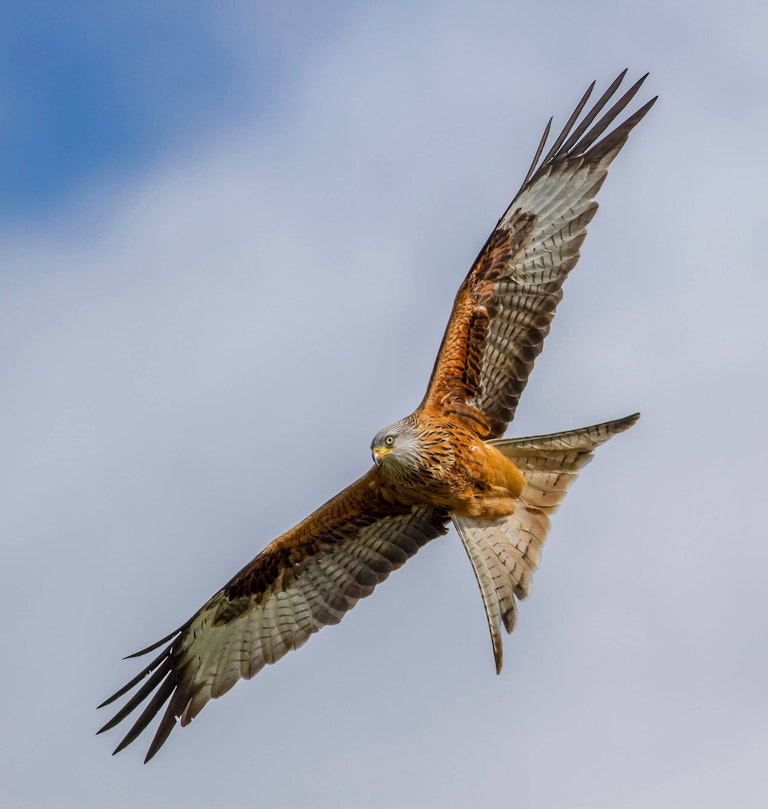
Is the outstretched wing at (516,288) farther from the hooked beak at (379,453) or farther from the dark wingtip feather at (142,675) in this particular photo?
the dark wingtip feather at (142,675)

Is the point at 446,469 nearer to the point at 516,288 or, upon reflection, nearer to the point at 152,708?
the point at 516,288

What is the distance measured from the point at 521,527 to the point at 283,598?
2277mm

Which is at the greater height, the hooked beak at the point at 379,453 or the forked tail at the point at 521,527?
the hooked beak at the point at 379,453

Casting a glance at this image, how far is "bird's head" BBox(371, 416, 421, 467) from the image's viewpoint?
906 centimetres

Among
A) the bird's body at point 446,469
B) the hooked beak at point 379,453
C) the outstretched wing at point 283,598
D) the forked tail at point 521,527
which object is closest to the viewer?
the hooked beak at point 379,453

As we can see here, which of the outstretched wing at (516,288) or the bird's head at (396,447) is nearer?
the bird's head at (396,447)

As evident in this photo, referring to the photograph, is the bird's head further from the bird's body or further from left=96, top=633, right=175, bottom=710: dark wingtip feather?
left=96, top=633, right=175, bottom=710: dark wingtip feather

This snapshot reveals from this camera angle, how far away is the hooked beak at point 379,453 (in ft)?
29.6

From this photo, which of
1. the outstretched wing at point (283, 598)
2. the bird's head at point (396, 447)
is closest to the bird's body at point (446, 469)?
the bird's head at point (396, 447)

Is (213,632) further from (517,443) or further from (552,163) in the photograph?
(552,163)

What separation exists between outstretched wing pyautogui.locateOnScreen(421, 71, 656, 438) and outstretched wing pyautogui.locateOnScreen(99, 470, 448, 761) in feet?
3.75

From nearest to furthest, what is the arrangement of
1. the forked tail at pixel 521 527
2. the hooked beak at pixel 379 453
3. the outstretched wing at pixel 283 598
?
the hooked beak at pixel 379 453
the forked tail at pixel 521 527
the outstretched wing at pixel 283 598

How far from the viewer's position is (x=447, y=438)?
9328mm

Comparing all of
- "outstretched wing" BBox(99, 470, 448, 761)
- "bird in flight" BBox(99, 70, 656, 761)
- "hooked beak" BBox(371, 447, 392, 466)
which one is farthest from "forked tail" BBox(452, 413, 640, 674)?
"hooked beak" BBox(371, 447, 392, 466)
